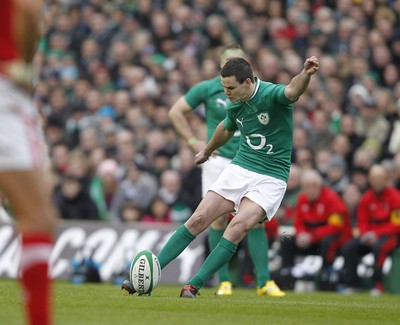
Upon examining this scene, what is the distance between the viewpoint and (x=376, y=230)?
16.1m

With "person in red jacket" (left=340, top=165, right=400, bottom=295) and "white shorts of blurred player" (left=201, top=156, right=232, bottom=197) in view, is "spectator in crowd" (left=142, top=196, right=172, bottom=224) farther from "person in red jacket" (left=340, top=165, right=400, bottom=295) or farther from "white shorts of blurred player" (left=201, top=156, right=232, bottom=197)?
"white shorts of blurred player" (left=201, top=156, right=232, bottom=197)

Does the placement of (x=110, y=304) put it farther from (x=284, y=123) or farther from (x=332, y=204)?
(x=332, y=204)

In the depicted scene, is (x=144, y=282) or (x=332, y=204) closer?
(x=144, y=282)

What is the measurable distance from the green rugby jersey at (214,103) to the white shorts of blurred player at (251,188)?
196 cm

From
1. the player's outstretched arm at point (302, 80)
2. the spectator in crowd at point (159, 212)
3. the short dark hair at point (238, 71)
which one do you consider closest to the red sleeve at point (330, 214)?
the spectator in crowd at point (159, 212)

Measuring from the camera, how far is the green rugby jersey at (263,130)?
10758 mm

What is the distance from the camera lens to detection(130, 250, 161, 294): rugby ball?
34.2ft

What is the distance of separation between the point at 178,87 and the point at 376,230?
23.2ft

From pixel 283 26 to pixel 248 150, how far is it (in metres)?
12.1

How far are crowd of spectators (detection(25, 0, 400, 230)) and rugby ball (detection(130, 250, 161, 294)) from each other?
6809 millimetres

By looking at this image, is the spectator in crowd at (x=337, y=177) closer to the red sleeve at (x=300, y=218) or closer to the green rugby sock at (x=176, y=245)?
the red sleeve at (x=300, y=218)

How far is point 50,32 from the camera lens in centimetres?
2567

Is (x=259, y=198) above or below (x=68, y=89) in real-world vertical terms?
below

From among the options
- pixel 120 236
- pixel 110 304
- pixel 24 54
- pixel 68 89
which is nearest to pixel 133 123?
pixel 68 89
